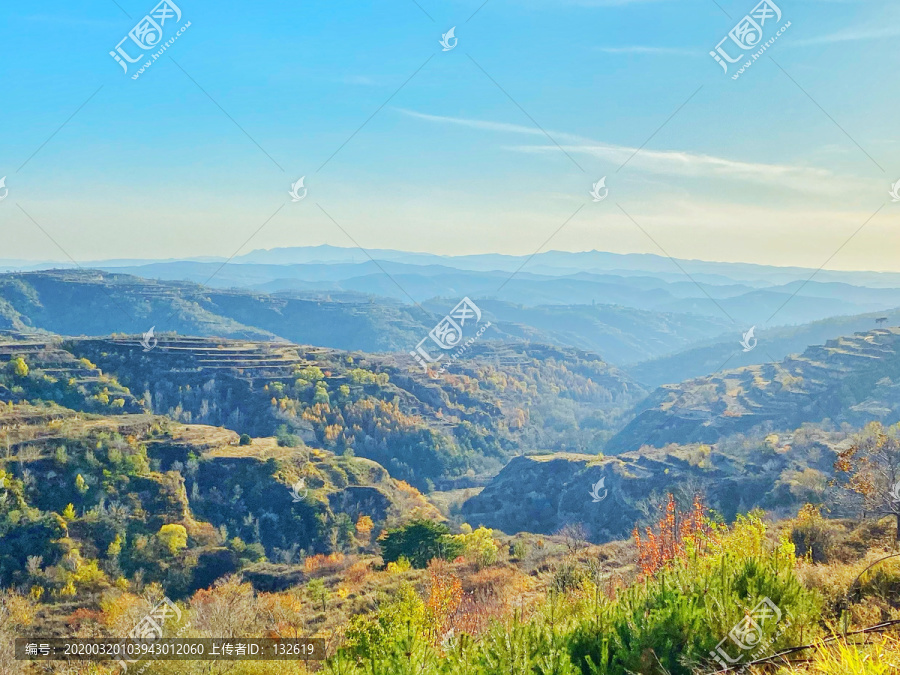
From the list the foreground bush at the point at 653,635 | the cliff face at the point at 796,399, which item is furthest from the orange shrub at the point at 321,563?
the cliff face at the point at 796,399

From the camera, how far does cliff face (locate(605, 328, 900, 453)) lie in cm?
15112

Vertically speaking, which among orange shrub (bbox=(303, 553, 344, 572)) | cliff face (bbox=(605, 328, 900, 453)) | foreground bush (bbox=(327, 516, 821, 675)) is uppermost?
cliff face (bbox=(605, 328, 900, 453))

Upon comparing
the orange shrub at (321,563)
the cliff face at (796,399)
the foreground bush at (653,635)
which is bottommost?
the orange shrub at (321,563)

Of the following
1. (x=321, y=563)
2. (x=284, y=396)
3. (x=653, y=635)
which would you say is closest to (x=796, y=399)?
(x=284, y=396)

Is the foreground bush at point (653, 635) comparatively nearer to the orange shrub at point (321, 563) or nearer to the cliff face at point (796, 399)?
the orange shrub at point (321, 563)

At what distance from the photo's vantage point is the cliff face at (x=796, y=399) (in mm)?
151125

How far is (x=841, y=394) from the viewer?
6211 inches

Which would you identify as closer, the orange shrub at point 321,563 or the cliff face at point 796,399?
the orange shrub at point 321,563

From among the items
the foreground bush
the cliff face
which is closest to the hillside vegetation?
the cliff face

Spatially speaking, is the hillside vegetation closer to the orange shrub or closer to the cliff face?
the orange shrub

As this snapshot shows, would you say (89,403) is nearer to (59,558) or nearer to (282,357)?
(282,357)

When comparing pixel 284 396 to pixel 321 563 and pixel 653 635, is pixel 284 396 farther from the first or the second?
pixel 653 635

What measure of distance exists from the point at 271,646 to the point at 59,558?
203 feet

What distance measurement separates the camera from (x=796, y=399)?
6348 inches
